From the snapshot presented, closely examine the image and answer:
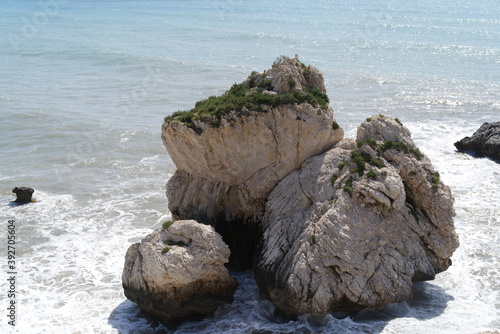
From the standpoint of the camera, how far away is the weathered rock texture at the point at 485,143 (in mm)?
28569

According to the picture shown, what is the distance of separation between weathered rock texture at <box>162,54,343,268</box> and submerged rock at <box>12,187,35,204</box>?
359 inches

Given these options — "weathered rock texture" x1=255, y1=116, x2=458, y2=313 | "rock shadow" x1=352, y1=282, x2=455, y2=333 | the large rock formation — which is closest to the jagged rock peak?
the large rock formation

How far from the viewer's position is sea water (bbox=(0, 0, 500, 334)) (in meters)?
15.6

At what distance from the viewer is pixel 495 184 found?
82.0 ft

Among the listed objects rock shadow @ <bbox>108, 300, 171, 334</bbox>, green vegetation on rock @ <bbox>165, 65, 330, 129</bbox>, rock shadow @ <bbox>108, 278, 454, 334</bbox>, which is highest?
green vegetation on rock @ <bbox>165, 65, 330, 129</bbox>

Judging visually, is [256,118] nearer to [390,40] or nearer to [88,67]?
[88,67]

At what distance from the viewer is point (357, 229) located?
50.5 feet

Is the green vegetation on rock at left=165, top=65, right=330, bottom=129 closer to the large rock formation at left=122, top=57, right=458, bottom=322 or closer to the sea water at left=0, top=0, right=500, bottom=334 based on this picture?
the large rock formation at left=122, top=57, right=458, bottom=322

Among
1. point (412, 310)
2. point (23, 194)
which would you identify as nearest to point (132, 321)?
point (412, 310)

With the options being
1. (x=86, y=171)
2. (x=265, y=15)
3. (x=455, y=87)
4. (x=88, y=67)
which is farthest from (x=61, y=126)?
(x=265, y=15)

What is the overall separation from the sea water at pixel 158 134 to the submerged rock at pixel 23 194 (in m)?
0.53

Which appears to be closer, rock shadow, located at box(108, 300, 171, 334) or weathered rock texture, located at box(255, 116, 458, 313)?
weathered rock texture, located at box(255, 116, 458, 313)

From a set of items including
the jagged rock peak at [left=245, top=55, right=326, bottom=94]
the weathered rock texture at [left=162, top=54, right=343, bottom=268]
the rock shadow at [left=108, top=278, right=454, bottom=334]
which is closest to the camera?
the rock shadow at [left=108, top=278, right=454, bottom=334]

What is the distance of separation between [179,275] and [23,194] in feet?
40.3
